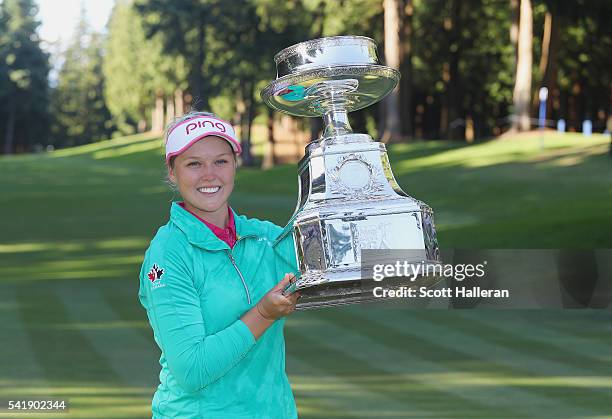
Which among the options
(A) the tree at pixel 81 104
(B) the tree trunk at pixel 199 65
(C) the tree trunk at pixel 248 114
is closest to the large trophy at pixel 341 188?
(B) the tree trunk at pixel 199 65

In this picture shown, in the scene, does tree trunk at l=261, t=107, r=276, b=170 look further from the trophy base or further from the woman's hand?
the woman's hand

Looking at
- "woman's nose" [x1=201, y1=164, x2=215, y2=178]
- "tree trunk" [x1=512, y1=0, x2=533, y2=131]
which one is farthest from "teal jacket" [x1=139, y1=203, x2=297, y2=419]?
"tree trunk" [x1=512, y1=0, x2=533, y2=131]

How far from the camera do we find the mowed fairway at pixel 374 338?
30.3 feet

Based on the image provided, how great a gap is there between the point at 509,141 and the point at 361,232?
1401 inches

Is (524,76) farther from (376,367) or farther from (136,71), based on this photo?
(136,71)

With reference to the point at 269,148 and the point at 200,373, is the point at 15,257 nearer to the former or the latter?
the point at 200,373

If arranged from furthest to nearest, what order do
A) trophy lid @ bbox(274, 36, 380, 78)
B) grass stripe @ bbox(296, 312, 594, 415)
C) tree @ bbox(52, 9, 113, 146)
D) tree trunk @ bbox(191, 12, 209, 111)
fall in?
tree @ bbox(52, 9, 113, 146)
tree trunk @ bbox(191, 12, 209, 111)
grass stripe @ bbox(296, 312, 594, 415)
trophy lid @ bbox(274, 36, 380, 78)

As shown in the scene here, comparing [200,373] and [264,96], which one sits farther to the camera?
[264,96]

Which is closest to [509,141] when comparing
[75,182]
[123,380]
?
[75,182]

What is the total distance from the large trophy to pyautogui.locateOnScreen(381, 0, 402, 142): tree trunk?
119 ft

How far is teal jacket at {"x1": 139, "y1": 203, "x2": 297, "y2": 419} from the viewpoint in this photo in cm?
313

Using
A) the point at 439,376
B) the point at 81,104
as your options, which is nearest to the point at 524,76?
the point at 439,376

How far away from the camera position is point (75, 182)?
1861 inches

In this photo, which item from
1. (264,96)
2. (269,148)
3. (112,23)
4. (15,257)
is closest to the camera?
(264,96)
